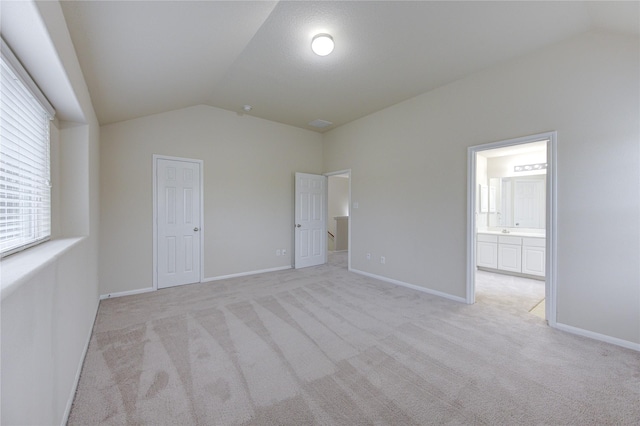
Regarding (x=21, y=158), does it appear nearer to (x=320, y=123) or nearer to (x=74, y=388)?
(x=74, y=388)

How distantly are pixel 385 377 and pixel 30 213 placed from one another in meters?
2.57

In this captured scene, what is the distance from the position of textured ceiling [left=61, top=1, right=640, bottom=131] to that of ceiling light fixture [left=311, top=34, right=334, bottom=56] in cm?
7

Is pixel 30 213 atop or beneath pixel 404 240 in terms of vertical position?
atop

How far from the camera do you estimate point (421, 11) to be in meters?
2.26

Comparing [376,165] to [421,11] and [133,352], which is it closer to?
[421,11]

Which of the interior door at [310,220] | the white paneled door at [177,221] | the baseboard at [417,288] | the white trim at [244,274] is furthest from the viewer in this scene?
the interior door at [310,220]

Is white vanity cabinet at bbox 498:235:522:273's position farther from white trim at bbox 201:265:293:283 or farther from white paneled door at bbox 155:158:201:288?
white paneled door at bbox 155:158:201:288

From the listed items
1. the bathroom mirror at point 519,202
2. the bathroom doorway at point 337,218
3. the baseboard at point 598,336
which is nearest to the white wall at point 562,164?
the baseboard at point 598,336

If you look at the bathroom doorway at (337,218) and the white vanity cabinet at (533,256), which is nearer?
the white vanity cabinet at (533,256)

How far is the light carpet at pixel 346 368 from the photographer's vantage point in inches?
62.3

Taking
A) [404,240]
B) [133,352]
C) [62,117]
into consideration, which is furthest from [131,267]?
[404,240]

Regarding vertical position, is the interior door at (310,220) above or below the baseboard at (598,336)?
above

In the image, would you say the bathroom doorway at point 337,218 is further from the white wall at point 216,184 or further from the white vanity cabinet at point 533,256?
the white vanity cabinet at point 533,256

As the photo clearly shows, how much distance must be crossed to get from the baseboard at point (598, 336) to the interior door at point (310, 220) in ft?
12.8
